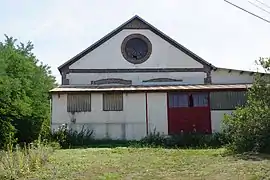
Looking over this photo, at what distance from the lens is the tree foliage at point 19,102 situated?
23609 mm

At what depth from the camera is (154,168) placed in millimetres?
13312

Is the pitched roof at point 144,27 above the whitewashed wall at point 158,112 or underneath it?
above

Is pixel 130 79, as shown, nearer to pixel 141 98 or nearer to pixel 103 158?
pixel 141 98

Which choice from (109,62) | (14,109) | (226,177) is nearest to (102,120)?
(14,109)

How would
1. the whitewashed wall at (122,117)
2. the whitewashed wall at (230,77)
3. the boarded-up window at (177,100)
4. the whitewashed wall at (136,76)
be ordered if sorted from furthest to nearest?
the whitewashed wall at (230,77) < the whitewashed wall at (136,76) < the boarded-up window at (177,100) < the whitewashed wall at (122,117)

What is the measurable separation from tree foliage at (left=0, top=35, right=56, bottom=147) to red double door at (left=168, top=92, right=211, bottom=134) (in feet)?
23.0

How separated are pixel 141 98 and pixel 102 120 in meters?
2.47

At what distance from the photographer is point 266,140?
17.2 m

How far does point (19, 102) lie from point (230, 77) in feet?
50.3

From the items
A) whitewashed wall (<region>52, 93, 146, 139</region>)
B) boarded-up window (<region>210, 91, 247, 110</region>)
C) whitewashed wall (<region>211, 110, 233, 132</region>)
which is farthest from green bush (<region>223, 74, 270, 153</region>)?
whitewashed wall (<region>52, 93, 146, 139</region>)

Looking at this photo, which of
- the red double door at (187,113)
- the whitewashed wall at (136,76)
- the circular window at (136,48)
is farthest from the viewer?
Answer: the circular window at (136,48)

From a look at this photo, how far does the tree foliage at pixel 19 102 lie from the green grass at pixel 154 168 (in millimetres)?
7852

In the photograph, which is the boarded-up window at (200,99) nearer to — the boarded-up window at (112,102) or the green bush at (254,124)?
the boarded-up window at (112,102)

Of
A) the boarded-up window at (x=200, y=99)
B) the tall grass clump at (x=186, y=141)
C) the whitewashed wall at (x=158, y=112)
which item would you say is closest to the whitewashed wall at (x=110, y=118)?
the whitewashed wall at (x=158, y=112)
